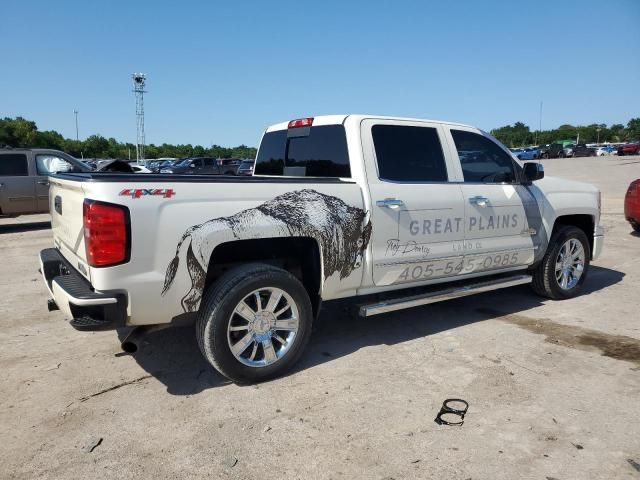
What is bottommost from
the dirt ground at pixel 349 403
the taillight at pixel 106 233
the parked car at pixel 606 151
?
the dirt ground at pixel 349 403

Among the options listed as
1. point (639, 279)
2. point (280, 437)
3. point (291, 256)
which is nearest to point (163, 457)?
point (280, 437)

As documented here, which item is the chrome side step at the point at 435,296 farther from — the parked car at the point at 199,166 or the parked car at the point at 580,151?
the parked car at the point at 580,151

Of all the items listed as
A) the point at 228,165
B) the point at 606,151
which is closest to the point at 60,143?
the point at 228,165

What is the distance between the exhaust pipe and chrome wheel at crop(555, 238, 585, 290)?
172 inches

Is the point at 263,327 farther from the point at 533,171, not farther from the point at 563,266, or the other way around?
the point at 563,266

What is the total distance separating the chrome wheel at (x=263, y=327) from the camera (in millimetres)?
3514

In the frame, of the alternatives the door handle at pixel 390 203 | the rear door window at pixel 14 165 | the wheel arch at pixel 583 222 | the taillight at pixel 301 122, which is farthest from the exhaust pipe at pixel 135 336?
the rear door window at pixel 14 165

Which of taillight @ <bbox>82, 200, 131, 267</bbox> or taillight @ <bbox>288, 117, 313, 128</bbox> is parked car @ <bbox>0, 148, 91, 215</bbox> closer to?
taillight @ <bbox>288, 117, 313, 128</bbox>

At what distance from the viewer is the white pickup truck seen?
10.1 feet

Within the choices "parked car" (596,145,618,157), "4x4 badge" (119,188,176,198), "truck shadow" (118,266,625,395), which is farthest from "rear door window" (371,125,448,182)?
"parked car" (596,145,618,157)

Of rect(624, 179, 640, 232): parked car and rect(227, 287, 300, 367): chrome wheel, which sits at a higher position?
rect(624, 179, 640, 232): parked car

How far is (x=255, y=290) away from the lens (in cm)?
347

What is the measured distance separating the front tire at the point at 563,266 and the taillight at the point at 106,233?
4.39m

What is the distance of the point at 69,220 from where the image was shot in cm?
360
